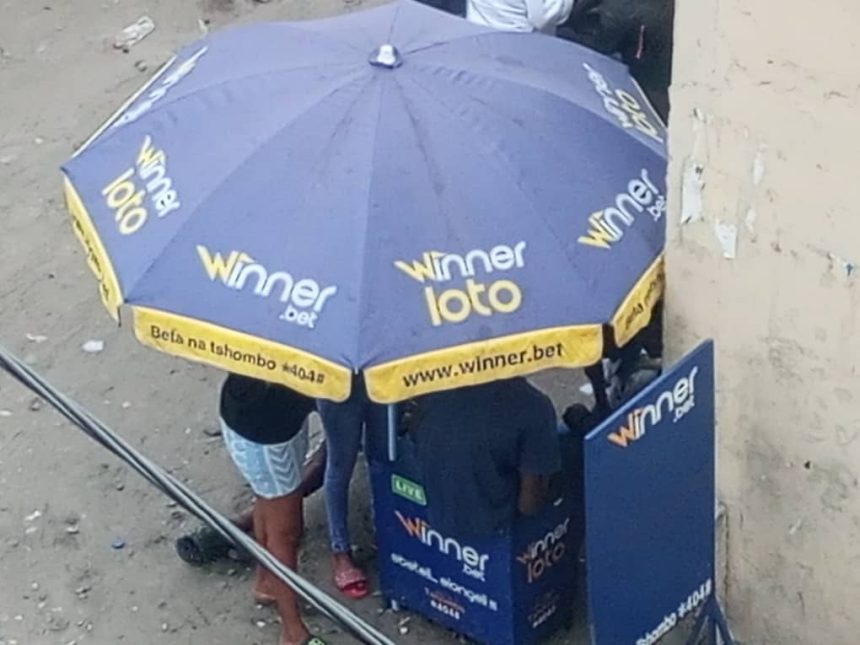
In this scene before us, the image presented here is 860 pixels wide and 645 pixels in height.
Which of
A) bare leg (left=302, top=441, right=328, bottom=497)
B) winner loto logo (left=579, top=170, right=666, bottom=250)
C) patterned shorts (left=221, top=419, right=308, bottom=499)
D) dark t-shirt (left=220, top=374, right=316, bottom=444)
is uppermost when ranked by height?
winner loto logo (left=579, top=170, right=666, bottom=250)

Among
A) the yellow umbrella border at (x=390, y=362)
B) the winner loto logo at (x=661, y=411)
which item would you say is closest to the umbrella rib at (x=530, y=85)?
the yellow umbrella border at (x=390, y=362)

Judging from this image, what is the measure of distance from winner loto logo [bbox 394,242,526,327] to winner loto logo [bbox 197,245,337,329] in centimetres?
24

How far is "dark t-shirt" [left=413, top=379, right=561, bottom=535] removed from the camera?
16.8ft

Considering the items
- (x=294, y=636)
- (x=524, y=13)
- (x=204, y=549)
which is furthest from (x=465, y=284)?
(x=524, y=13)

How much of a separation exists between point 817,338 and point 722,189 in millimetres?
487

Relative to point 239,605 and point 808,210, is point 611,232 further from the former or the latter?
point 239,605

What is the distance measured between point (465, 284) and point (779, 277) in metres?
0.88

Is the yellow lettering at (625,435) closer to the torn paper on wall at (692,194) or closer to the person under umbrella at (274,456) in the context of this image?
the torn paper on wall at (692,194)

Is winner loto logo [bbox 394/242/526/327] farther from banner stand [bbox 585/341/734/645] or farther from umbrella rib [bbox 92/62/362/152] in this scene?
umbrella rib [bbox 92/62/362/152]

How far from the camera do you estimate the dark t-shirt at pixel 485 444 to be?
5.11 metres

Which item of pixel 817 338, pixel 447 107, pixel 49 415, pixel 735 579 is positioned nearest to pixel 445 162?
pixel 447 107

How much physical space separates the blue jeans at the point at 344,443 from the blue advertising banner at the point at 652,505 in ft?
3.77

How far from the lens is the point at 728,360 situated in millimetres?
5086

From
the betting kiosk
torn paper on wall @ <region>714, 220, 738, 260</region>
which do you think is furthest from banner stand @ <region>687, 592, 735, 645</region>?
torn paper on wall @ <region>714, 220, 738, 260</region>
